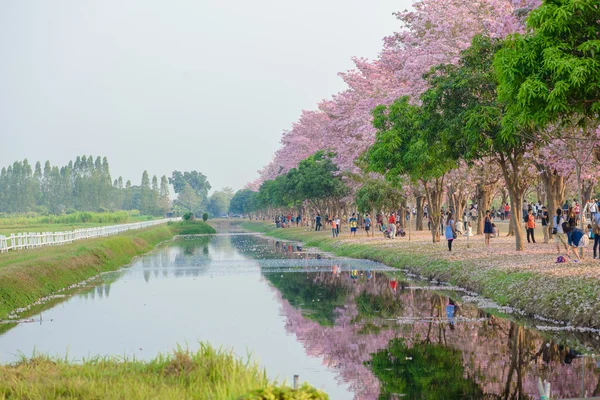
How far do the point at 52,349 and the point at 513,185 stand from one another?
70.1ft

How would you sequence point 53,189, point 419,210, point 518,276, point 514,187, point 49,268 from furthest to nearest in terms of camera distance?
point 53,189
point 419,210
point 49,268
point 514,187
point 518,276

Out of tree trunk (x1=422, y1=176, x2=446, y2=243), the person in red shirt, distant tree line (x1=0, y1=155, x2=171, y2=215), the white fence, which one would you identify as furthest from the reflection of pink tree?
distant tree line (x1=0, y1=155, x2=171, y2=215)

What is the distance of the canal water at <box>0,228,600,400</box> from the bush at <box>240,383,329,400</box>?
4169 mm

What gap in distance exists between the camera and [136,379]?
12555mm

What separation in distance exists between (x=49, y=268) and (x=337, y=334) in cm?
1778

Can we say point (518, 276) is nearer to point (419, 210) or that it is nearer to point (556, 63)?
point (556, 63)

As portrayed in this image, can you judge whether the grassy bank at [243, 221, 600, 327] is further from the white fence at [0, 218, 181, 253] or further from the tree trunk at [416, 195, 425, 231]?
the tree trunk at [416, 195, 425, 231]

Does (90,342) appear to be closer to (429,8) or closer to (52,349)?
(52,349)

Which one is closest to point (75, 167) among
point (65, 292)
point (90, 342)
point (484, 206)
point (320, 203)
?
point (320, 203)

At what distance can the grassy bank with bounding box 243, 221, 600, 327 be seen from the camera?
850 inches

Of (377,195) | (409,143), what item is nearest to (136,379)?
(409,143)

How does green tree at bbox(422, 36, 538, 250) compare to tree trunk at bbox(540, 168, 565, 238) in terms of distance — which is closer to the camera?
green tree at bbox(422, 36, 538, 250)

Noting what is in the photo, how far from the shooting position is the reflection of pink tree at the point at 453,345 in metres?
15.2

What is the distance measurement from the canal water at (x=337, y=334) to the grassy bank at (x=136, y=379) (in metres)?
1.11
